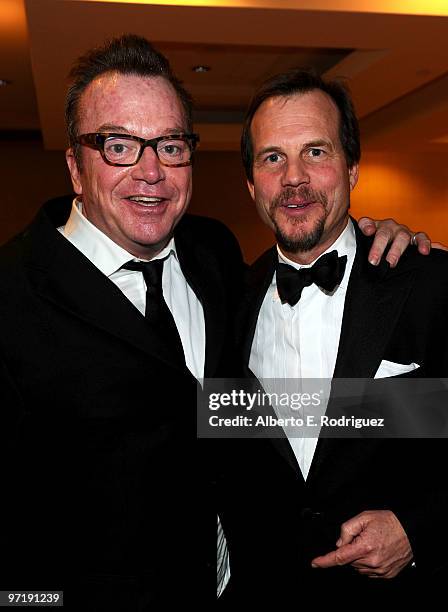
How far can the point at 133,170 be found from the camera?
187 centimetres

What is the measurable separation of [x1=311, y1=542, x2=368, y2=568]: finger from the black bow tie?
0.75 metres

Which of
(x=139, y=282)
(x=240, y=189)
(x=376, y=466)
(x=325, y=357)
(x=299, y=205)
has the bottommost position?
(x=376, y=466)

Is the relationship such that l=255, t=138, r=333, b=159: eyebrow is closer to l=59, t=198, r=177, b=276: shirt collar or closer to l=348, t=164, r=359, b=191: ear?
l=348, t=164, r=359, b=191: ear

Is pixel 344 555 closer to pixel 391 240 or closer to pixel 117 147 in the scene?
pixel 391 240

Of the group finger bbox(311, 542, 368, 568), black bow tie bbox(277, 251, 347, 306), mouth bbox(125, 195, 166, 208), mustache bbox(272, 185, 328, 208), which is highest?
mustache bbox(272, 185, 328, 208)

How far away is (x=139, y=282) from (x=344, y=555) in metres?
0.96

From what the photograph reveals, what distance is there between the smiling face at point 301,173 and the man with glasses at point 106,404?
A: 384mm

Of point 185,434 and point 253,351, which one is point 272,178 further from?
point 185,434

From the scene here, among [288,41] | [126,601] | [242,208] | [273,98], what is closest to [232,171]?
[242,208]

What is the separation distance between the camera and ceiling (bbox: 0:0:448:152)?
15.6ft

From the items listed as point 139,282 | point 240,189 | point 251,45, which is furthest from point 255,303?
point 240,189

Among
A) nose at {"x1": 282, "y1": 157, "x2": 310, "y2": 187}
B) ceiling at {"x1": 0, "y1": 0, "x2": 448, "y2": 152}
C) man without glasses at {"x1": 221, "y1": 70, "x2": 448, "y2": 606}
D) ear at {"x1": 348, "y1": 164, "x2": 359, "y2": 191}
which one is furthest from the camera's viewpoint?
ceiling at {"x1": 0, "y1": 0, "x2": 448, "y2": 152}

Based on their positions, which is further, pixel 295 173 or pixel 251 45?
pixel 251 45

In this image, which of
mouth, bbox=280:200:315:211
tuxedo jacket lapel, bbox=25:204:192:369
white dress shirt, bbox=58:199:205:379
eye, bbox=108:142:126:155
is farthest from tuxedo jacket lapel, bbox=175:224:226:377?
eye, bbox=108:142:126:155
